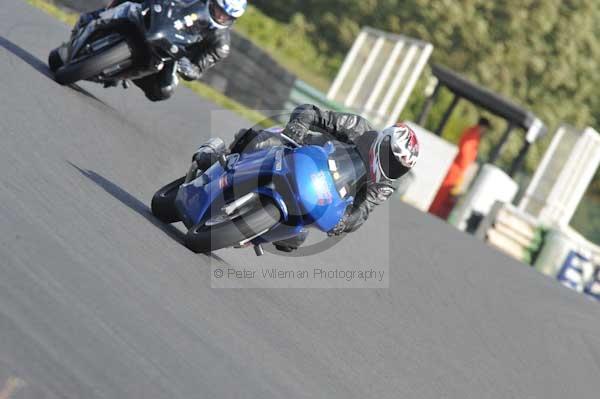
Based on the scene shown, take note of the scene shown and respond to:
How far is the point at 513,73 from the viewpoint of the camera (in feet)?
130

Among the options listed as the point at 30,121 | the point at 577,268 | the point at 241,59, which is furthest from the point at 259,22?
the point at 30,121

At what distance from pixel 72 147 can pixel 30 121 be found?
37 centimetres

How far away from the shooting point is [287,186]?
764 centimetres

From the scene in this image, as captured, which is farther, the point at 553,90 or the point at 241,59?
the point at 553,90

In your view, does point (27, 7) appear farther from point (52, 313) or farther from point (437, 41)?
point (437, 41)

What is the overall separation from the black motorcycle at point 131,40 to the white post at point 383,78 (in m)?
12.8

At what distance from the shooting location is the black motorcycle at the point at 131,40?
425 inches

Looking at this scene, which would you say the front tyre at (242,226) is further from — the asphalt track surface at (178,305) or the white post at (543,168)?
the white post at (543,168)

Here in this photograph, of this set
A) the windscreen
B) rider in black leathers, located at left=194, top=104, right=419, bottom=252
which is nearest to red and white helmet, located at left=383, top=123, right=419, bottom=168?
rider in black leathers, located at left=194, top=104, right=419, bottom=252

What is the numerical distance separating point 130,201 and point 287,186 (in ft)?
4.29

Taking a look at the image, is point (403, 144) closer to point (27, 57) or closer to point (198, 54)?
point (198, 54)

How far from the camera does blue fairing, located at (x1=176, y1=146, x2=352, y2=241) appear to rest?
25.0 feet

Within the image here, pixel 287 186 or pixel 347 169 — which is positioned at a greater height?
pixel 347 169

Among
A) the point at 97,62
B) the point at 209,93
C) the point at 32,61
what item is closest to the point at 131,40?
the point at 97,62
